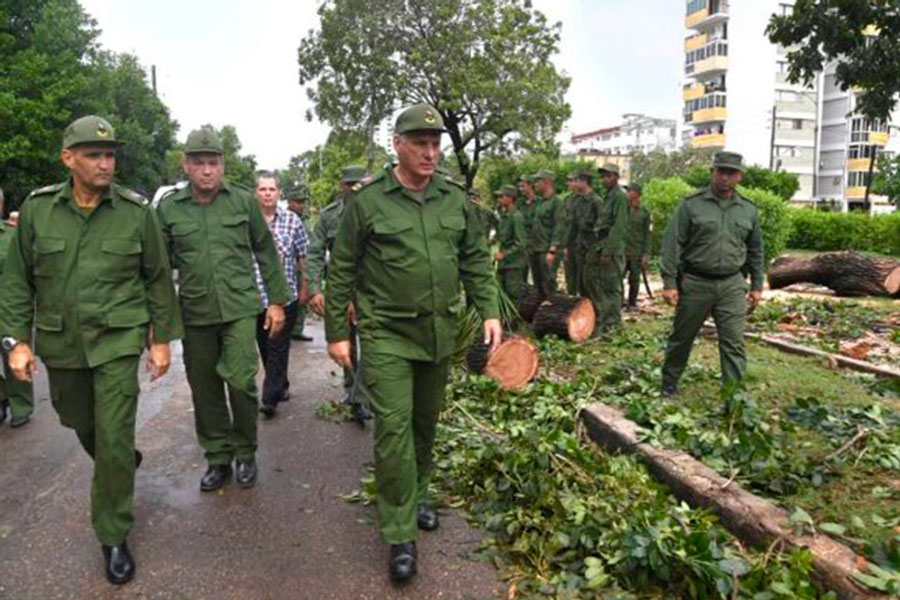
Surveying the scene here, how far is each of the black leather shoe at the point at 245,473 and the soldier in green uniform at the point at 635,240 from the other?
346 inches

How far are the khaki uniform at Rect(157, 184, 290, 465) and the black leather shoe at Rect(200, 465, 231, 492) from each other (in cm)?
4

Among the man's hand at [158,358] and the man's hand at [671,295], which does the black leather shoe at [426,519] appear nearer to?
the man's hand at [158,358]

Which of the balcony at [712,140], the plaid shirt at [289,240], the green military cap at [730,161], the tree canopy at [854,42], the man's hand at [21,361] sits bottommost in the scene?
the man's hand at [21,361]

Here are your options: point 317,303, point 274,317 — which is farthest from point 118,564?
point 317,303

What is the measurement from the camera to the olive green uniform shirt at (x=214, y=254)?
15.1ft

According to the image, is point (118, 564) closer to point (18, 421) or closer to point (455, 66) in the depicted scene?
point (18, 421)

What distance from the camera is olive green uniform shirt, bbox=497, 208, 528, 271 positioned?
33.9 feet

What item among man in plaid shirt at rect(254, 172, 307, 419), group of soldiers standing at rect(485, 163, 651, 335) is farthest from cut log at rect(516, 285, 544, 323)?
man in plaid shirt at rect(254, 172, 307, 419)

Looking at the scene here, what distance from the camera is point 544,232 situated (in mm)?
11234

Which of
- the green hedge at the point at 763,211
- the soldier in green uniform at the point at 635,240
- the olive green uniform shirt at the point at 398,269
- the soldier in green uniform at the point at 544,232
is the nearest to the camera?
the olive green uniform shirt at the point at 398,269

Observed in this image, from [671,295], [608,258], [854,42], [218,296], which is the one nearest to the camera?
[218,296]

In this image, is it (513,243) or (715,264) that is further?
(513,243)

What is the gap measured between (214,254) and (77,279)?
1.07 meters

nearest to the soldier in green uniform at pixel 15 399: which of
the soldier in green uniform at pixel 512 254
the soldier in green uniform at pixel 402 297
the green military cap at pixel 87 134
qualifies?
the green military cap at pixel 87 134
